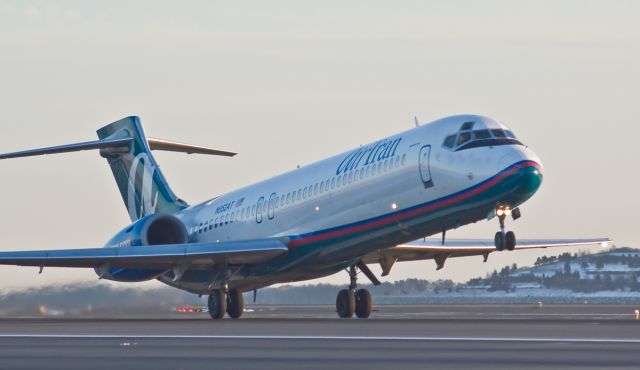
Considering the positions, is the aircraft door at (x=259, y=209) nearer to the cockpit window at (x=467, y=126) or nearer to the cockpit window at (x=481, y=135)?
the cockpit window at (x=467, y=126)

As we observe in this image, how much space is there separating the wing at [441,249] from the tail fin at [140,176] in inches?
402

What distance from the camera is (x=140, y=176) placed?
44.7 meters

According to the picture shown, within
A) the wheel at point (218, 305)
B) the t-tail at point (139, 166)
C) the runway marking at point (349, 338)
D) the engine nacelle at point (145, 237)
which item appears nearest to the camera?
the runway marking at point (349, 338)

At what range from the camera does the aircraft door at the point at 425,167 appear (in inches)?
1222

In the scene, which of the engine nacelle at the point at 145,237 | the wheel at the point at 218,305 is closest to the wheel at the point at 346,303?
the wheel at the point at 218,305

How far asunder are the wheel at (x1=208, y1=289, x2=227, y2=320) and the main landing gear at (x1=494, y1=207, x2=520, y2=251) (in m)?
9.83

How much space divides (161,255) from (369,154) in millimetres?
6648

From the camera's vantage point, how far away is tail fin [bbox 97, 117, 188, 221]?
44.6 metres

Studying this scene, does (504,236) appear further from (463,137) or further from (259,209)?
(259,209)

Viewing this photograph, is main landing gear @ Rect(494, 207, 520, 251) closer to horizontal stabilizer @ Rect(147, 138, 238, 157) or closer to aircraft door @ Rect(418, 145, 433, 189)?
aircraft door @ Rect(418, 145, 433, 189)

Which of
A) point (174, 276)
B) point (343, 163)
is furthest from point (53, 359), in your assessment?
point (174, 276)

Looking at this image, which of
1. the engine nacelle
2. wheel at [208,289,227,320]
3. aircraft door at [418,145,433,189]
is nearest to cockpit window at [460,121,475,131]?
aircraft door at [418,145,433,189]

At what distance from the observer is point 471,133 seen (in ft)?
101

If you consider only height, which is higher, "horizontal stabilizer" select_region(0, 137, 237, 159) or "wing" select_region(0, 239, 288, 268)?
"horizontal stabilizer" select_region(0, 137, 237, 159)
